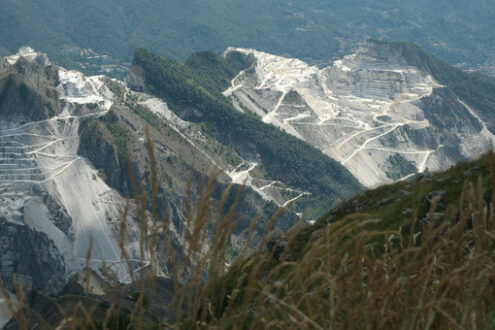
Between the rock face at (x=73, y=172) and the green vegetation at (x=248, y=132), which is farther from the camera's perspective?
the green vegetation at (x=248, y=132)

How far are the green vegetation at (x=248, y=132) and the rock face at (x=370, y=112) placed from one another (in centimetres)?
605

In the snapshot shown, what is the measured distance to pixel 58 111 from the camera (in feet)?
206

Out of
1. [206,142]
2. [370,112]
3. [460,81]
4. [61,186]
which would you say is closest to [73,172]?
[61,186]

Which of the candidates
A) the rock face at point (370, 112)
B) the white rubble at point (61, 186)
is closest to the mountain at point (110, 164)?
the white rubble at point (61, 186)

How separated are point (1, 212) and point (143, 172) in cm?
1512

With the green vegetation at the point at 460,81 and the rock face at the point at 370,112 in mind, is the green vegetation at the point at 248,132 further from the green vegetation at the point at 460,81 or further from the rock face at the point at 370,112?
the green vegetation at the point at 460,81

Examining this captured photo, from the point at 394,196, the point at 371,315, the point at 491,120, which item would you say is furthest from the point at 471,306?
the point at 491,120

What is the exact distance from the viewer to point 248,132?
3344 inches

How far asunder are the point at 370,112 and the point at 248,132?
94.6 ft

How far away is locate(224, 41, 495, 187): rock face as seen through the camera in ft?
300

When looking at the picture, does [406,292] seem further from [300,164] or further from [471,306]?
[300,164]

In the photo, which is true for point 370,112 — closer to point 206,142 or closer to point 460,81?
point 460,81

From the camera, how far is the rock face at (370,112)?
9131 cm

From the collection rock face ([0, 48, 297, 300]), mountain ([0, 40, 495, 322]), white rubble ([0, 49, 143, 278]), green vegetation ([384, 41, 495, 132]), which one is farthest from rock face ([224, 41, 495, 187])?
white rubble ([0, 49, 143, 278])
